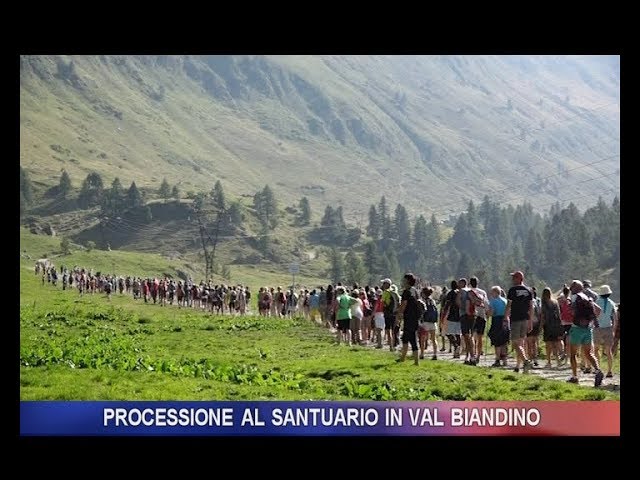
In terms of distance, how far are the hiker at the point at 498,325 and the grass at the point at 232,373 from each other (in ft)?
3.81

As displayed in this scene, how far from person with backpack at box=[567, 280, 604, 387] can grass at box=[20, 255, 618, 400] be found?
746 mm

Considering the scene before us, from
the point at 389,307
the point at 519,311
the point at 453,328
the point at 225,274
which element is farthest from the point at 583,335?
the point at 225,274

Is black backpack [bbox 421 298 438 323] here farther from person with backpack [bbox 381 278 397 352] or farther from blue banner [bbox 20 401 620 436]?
blue banner [bbox 20 401 620 436]

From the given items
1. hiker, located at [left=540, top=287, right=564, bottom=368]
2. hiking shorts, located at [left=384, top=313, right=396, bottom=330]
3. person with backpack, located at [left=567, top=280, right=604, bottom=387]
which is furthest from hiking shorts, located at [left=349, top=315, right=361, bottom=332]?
person with backpack, located at [left=567, top=280, right=604, bottom=387]

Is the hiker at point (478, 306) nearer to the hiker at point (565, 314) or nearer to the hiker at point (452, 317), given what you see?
the hiker at point (452, 317)

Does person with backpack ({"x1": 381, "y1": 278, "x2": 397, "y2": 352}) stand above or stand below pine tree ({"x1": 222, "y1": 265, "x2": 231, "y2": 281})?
above

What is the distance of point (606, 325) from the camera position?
64.8ft

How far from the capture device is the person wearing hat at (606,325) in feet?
64.5

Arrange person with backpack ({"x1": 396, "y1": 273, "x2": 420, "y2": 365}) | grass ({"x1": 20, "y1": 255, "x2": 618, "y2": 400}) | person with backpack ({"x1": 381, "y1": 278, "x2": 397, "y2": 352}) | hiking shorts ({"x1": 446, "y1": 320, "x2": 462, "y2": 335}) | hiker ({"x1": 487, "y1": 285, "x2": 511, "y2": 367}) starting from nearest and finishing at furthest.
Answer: grass ({"x1": 20, "y1": 255, "x2": 618, "y2": 400})
person with backpack ({"x1": 396, "y1": 273, "x2": 420, "y2": 365})
hiker ({"x1": 487, "y1": 285, "x2": 511, "y2": 367})
hiking shorts ({"x1": 446, "y1": 320, "x2": 462, "y2": 335})
person with backpack ({"x1": 381, "y1": 278, "x2": 397, "y2": 352})

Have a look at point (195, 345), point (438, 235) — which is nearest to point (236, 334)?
point (195, 345)

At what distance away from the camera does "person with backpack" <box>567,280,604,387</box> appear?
61.0 ft

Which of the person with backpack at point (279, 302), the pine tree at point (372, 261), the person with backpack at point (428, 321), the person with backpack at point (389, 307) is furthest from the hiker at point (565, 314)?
the pine tree at point (372, 261)
